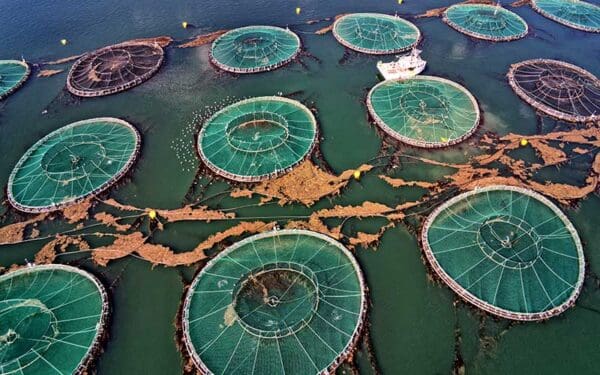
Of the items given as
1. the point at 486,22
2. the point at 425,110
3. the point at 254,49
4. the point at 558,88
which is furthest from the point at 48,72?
the point at 558,88

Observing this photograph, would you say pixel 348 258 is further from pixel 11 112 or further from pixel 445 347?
pixel 11 112

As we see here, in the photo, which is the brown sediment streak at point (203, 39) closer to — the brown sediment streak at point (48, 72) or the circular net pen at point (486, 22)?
the brown sediment streak at point (48, 72)

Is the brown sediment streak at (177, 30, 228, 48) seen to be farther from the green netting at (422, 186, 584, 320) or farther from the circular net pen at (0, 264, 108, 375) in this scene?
the green netting at (422, 186, 584, 320)

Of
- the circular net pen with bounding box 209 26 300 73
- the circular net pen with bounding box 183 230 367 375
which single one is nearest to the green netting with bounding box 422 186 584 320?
the circular net pen with bounding box 183 230 367 375

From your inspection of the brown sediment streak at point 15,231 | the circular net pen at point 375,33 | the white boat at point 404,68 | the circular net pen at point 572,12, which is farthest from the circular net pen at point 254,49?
the circular net pen at point 572,12

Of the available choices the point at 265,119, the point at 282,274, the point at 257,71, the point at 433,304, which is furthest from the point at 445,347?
the point at 257,71

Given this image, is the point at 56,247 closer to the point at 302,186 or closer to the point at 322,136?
the point at 302,186
